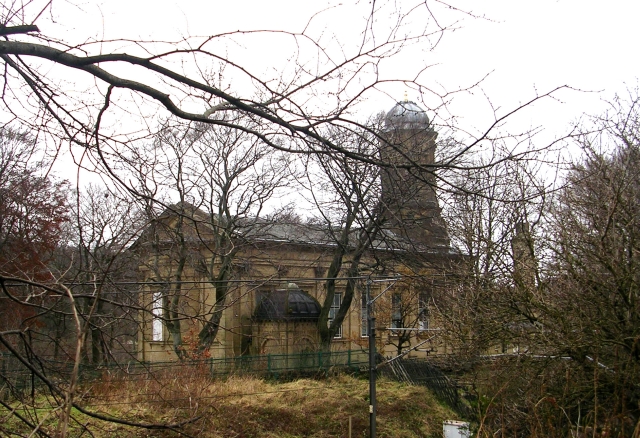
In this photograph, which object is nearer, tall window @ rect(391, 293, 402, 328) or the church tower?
the church tower

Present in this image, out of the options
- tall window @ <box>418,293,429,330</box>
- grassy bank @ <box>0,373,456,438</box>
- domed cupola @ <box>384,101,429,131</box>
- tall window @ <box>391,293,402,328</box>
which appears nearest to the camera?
domed cupola @ <box>384,101,429,131</box>

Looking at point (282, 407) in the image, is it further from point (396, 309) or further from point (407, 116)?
point (407, 116)

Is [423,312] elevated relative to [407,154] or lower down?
lower down

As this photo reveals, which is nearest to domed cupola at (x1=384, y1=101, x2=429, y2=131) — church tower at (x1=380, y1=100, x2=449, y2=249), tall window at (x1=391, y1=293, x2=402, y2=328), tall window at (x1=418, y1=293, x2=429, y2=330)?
church tower at (x1=380, y1=100, x2=449, y2=249)

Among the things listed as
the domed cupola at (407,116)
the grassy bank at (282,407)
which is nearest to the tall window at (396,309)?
the grassy bank at (282,407)

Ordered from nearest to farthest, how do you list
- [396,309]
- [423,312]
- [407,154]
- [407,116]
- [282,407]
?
[407,154], [407,116], [282,407], [423,312], [396,309]

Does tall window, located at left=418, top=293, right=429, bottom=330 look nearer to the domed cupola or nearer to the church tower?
the church tower

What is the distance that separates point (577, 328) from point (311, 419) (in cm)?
1041

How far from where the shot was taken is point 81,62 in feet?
11.5

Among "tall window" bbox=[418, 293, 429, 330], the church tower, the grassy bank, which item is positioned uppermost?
the church tower

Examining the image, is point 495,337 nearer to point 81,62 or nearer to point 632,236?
point 632,236

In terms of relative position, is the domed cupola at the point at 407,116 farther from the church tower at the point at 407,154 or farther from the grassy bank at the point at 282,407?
the grassy bank at the point at 282,407

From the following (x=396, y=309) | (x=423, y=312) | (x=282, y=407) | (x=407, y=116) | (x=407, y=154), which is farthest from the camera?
(x=396, y=309)

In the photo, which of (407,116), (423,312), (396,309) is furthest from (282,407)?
(407,116)
